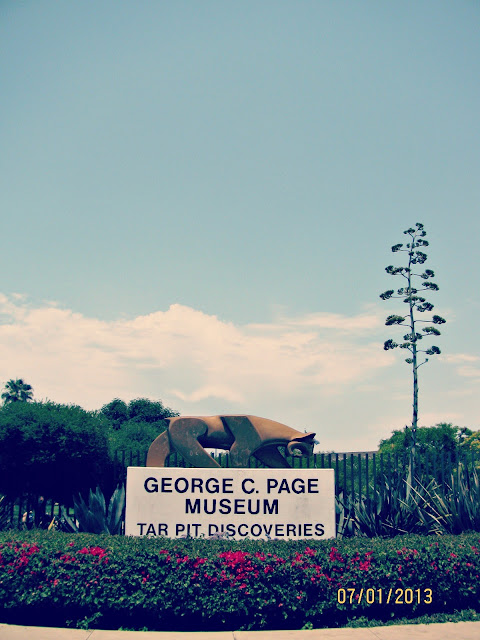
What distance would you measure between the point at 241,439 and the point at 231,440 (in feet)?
0.77

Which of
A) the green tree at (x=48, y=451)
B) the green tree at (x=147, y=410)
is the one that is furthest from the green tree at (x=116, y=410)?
the green tree at (x=48, y=451)

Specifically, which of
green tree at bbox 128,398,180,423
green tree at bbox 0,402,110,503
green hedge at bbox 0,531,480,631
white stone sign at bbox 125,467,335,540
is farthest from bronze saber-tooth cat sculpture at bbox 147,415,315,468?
green tree at bbox 128,398,180,423

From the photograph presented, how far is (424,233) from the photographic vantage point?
28719mm

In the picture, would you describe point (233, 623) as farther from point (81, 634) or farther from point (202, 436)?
point (202, 436)

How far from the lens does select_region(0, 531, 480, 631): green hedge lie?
7.03 metres

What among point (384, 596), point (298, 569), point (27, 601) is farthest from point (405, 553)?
point (27, 601)

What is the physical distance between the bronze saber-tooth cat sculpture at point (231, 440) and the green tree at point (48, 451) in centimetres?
573

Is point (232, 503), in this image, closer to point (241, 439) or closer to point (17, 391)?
point (241, 439)

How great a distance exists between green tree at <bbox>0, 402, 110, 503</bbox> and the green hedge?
8.10 meters

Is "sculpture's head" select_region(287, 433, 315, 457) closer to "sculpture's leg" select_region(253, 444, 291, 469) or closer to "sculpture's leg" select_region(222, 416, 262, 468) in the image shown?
"sculpture's leg" select_region(253, 444, 291, 469)

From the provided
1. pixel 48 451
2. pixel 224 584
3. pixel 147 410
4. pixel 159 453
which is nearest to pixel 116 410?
pixel 147 410

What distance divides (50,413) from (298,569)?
11.5 metres

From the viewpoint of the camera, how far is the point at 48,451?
623 inches

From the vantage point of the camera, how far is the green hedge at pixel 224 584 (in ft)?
23.1
